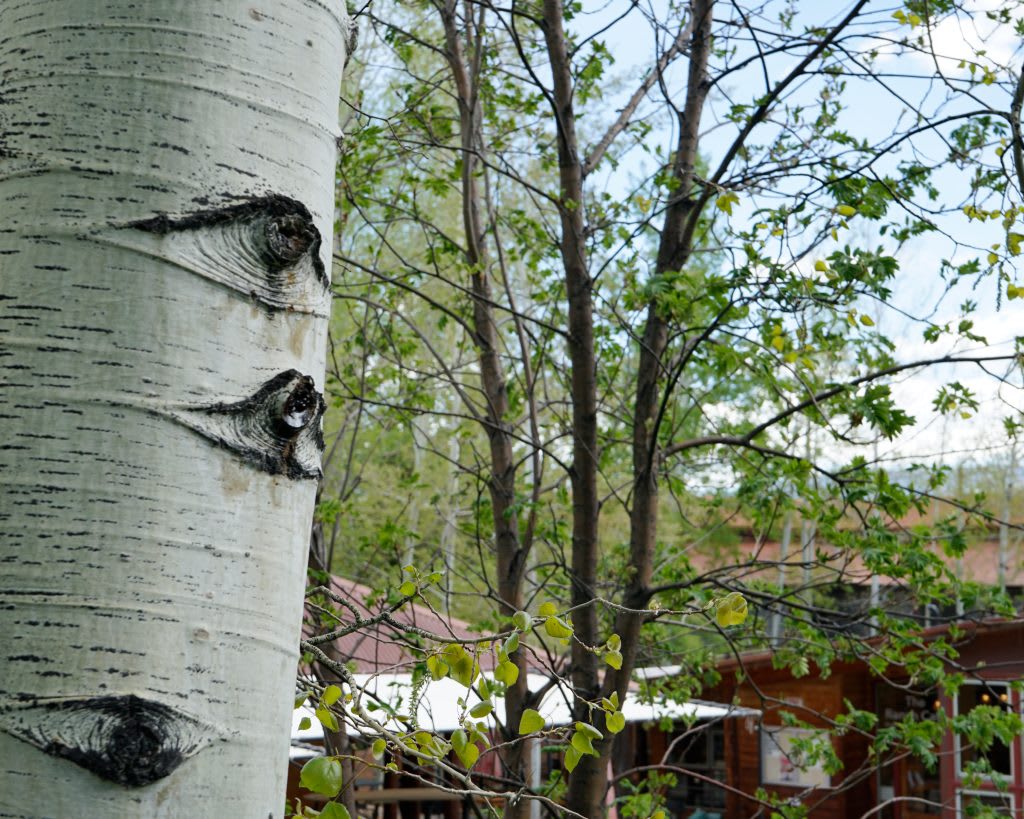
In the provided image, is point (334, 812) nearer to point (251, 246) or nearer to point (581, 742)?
point (581, 742)

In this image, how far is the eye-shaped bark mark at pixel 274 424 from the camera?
69 centimetres

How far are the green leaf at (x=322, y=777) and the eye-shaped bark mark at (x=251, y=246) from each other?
0.57 meters

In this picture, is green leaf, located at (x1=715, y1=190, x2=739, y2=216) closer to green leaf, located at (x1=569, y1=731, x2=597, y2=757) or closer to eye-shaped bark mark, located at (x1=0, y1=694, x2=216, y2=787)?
green leaf, located at (x1=569, y1=731, x2=597, y2=757)

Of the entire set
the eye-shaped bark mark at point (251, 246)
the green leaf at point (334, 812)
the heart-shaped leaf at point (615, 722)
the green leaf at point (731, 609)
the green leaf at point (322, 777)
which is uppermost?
the eye-shaped bark mark at point (251, 246)

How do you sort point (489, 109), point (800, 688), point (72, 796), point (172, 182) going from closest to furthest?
point (72, 796), point (172, 182), point (489, 109), point (800, 688)

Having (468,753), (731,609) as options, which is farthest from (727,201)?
(468,753)

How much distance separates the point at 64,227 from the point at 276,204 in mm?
146

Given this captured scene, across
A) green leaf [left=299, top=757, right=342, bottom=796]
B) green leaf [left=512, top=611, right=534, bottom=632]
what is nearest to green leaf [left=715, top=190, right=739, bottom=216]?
green leaf [left=512, top=611, right=534, bottom=632]

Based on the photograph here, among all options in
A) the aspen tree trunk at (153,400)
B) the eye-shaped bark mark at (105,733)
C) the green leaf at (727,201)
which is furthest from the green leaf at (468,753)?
the green leaf at (727,201)

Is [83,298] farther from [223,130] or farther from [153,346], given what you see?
[223,130]

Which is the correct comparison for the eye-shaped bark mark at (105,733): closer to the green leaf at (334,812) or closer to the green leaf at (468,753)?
the green leaf at (334,812)

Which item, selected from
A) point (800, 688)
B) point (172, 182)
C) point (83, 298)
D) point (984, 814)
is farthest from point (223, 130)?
point (800, 688)

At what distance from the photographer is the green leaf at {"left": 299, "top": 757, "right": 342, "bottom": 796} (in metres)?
1.11

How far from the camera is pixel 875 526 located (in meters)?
4.09
